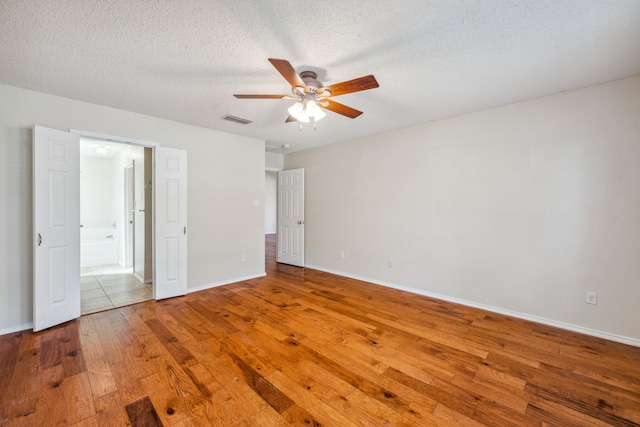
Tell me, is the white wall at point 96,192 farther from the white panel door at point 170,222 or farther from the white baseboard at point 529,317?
the white baseboard at point 529,317

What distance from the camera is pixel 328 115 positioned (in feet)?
11.8

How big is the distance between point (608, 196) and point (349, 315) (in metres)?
2.96

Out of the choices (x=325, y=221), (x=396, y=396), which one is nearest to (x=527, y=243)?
(x=396, y=396)

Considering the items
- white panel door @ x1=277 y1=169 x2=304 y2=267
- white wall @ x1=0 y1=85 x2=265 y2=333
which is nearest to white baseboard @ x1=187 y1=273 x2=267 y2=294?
white wall @ x1=0 y1=85 x2=265 y2=333

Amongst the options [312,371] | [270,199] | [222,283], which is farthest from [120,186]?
[312,371]

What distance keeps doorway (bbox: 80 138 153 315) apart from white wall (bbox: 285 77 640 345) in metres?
3.79

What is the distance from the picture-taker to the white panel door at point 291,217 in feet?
18.8

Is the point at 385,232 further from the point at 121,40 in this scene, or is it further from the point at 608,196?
the point at 121,40

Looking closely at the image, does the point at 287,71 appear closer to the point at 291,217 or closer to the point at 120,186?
the point at 291,217

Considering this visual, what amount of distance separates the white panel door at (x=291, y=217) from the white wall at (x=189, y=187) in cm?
97

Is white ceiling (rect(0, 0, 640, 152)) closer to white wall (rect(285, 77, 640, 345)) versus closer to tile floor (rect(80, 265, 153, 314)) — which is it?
white wall (rect(285, 77, 640, 345))

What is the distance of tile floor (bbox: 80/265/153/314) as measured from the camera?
3.52 meters

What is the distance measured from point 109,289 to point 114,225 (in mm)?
3201

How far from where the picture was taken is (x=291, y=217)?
5.89 m
